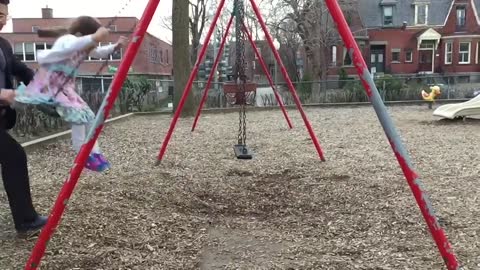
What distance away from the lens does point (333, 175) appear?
203 inches

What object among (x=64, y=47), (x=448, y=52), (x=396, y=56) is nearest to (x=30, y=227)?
(x=64, y=47)

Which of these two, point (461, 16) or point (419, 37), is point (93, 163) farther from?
point (461, 16)

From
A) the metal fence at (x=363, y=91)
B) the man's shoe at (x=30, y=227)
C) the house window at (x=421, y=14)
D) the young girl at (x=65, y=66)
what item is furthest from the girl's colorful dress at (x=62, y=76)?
the house window at (x=421, y=14)

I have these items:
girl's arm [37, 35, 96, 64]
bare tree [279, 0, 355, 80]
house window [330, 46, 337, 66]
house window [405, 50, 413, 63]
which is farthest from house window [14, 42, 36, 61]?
house window [405, 50, 413, 63]

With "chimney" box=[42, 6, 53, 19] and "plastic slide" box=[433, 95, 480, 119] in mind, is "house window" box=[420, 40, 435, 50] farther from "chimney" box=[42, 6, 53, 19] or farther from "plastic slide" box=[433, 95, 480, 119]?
"chimney" box=[42, 6, 53, 19]

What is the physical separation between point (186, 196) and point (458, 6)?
3652 cm

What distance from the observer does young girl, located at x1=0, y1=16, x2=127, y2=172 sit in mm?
2207

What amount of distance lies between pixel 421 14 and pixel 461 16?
9.47 feet

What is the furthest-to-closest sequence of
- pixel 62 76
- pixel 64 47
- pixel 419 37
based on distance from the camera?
pixel 419 37 < pixel 62 76 < pixel 64 47

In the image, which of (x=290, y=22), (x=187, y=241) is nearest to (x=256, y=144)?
(x=187, y=241)

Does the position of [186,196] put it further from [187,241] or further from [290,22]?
[290,22]

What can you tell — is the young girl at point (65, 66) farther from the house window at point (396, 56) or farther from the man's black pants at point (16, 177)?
the house window at point (396, 56)

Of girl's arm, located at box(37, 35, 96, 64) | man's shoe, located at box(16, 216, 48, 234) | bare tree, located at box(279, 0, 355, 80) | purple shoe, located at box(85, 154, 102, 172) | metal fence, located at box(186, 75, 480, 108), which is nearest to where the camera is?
girl's arm, located at box(37, 35, 96, 64)

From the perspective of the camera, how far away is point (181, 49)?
13.3 m
